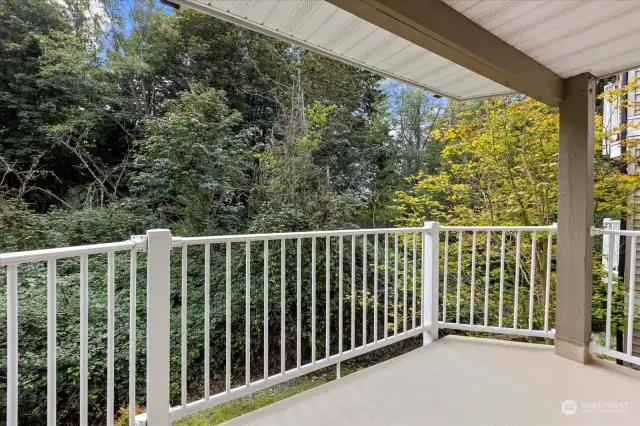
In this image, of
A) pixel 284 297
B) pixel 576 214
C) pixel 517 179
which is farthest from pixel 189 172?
pixel 576 214

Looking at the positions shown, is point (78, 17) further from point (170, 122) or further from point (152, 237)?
→ point (152, 237)

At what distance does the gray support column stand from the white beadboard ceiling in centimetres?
23

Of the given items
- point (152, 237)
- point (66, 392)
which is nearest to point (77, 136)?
point (66, 392)

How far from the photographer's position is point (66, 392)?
3.66m

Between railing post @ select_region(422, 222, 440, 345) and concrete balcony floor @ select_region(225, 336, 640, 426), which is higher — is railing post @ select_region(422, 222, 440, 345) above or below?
above

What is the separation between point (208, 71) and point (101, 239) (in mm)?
4362

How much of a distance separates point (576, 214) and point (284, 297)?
2.18m

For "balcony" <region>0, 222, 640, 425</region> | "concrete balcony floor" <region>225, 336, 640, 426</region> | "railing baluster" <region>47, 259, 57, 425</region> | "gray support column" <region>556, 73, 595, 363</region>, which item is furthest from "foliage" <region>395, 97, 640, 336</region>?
"railing baluster" <region>47, 259, 57, 425</region>

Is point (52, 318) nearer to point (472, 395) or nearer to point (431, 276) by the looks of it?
point (472, 395)

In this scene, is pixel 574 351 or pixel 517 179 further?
pixel 517 179

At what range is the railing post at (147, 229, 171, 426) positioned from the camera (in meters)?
1.56

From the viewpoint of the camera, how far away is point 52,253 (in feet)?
4.13

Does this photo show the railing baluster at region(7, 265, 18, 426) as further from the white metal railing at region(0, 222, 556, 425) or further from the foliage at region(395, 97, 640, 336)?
the foliage at region(395, 97, 640, 336)

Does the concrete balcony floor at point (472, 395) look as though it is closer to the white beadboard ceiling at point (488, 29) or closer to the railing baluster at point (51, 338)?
the railing baluster at point (51, 338)
